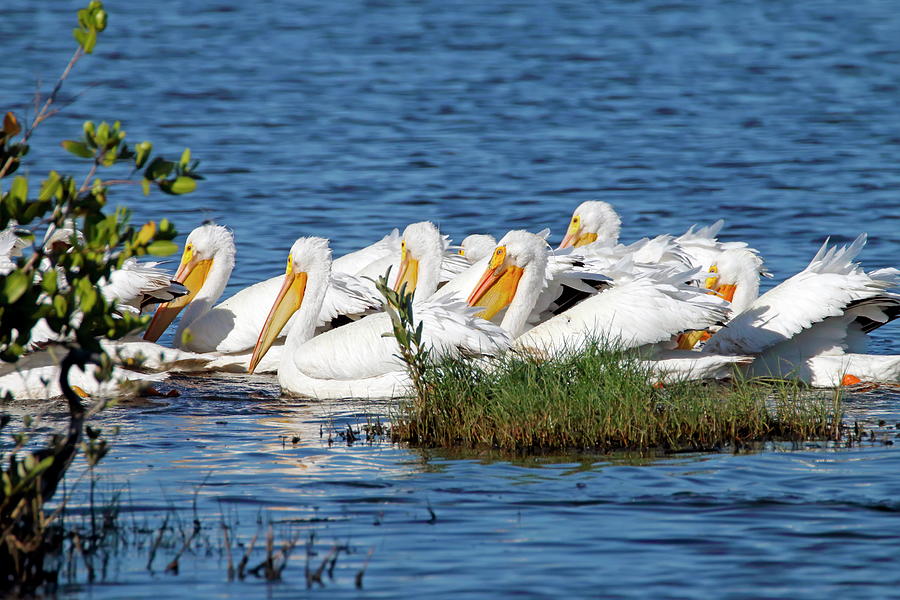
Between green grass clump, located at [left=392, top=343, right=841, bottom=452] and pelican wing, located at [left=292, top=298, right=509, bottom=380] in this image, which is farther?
pelican wing, located at [left=292, top=298, right=509, bottom=380]

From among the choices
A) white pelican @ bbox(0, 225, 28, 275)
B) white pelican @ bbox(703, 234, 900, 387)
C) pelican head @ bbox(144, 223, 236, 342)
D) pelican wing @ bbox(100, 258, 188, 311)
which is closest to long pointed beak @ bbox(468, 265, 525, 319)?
white pelican @ bbox(703, 234, 900, 387)

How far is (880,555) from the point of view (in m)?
4.82

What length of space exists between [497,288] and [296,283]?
3.95 ft

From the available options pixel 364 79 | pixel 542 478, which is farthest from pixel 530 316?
pixel 364 79

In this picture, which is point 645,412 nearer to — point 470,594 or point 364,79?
point 470,594

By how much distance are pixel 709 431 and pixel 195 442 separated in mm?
2303

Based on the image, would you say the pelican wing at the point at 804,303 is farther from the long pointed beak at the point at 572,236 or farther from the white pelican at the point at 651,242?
the long pointed beak at the point at 572,236

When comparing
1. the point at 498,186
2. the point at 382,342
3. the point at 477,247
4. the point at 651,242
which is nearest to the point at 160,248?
the point at 382,342

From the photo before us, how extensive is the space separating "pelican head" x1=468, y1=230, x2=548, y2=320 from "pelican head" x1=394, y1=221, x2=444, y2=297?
0.54m

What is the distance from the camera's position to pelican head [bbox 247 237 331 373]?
28.8 ft

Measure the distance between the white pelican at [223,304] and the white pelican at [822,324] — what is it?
88.9 inches

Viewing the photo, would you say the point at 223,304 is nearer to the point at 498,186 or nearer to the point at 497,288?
the point at 497,288

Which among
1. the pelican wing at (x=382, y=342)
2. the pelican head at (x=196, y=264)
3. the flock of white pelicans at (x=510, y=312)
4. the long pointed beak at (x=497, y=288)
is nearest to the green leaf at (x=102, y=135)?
the flock of white pelicans at (x=510, y=312)

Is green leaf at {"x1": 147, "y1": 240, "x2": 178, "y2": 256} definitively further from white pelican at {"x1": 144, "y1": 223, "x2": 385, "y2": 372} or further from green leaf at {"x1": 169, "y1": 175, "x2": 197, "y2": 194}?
white pelican at {"x1": 144, "y1": 223, "x2": 385, "y2": 372}
